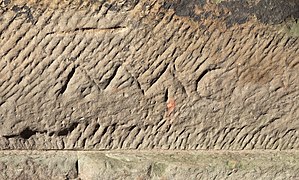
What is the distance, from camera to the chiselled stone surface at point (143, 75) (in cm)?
193

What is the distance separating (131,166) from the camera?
2053mm

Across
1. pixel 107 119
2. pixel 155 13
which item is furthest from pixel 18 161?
pixel 155 13

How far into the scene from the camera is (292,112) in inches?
82.0

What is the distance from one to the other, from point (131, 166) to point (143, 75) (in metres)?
0.23

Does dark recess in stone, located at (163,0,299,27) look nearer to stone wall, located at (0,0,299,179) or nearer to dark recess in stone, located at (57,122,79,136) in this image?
stone wall, located at (0,0,299,179)

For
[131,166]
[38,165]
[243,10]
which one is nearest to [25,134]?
[38,165]

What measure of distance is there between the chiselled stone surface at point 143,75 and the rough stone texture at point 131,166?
0.08ft

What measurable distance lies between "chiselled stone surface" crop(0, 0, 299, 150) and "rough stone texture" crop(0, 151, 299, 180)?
3cm

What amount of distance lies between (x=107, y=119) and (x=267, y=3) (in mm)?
465

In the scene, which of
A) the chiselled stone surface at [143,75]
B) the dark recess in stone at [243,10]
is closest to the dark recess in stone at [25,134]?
the chiselled stone surface at [143,75]

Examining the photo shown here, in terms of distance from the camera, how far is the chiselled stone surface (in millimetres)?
1930

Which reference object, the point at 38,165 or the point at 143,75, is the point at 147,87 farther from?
the point at 38,165

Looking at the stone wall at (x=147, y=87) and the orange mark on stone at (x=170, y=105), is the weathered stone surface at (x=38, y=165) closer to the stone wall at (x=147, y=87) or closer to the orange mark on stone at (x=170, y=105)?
the stone wall at (x=147, y=87)

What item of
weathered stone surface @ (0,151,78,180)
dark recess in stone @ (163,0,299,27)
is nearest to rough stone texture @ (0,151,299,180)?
weathered stone surface @ (0,151,78,180)
